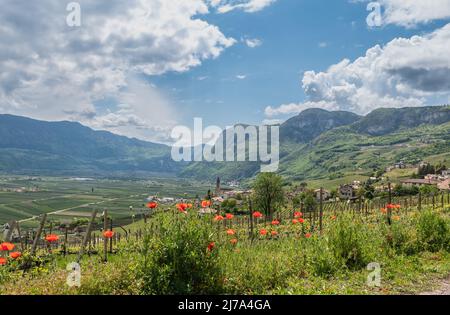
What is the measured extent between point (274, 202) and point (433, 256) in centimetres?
4875

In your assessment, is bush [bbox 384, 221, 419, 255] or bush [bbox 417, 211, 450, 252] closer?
bush [bbox 384, 221, 419, 255]

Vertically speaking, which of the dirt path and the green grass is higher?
the green grass

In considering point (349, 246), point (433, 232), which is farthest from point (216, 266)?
point (433, 232)

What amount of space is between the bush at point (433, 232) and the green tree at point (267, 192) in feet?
154

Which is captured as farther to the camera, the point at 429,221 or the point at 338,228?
the point at 429,221

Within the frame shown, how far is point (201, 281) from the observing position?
831cm

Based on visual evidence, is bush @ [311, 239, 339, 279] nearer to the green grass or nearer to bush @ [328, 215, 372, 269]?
the green grass

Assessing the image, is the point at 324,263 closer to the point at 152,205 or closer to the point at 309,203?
the point at 152,205

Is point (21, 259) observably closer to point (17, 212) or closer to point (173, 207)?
point (173, 207)

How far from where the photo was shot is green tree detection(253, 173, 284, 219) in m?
60.9

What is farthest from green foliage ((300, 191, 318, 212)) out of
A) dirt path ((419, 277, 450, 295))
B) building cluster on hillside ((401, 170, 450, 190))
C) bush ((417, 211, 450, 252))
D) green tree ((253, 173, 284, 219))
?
building cluster on hillside ((401, 170, 450, 190))

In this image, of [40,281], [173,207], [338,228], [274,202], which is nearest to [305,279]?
[338,228]

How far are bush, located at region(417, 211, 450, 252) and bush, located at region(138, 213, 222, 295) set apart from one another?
29.5 ft

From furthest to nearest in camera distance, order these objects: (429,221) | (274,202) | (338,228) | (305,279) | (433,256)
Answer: (274,202)
(429,221)
(433,256)
(338,228)
(305,279)
